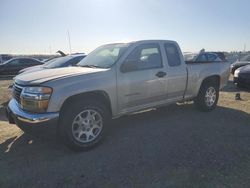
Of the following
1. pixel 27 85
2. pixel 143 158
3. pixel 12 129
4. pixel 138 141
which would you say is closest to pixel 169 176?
pixel 143 158

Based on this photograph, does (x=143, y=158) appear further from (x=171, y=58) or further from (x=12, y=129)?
(x=12, y=129)

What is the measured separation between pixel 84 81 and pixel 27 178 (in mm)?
1702

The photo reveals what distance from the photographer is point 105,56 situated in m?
5.22

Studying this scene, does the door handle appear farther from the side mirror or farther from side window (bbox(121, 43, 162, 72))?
the side mirror

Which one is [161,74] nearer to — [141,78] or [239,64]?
[141,78]

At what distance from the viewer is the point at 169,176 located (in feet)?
11.4

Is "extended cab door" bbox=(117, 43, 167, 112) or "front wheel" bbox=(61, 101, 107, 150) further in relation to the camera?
"extended cab door" bbox=(117, 43, 167, 112)

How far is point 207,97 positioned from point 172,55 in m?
1.79

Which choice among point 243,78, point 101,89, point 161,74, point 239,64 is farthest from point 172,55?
point 239,64

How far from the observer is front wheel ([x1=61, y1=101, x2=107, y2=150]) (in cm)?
408

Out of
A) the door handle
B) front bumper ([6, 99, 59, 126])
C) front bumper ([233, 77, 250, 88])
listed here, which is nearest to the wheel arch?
front bumper ([6, 99, 59, 126])

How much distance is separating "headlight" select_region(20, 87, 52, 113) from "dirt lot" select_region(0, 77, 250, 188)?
2.85ft

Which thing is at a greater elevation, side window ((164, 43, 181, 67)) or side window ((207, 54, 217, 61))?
side window ((164, 43, 181, 67))

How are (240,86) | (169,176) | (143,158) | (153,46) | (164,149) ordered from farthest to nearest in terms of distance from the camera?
(240,86) < (153,46) < (164,149) < (143,158) < (169,176)
